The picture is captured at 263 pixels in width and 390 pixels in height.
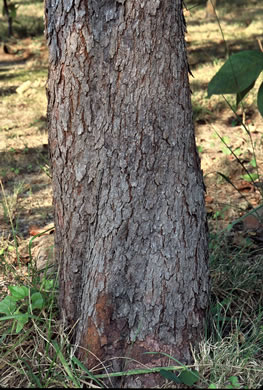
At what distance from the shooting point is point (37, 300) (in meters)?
1.98

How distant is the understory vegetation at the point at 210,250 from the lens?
1.80 m

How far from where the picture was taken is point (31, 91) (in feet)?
18.6

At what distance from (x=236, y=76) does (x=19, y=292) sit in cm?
125

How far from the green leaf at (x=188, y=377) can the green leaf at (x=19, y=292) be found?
0.67 meters

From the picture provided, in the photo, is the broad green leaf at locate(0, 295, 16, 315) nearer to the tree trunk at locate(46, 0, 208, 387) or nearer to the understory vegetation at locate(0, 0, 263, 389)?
the understory vegetation at locate(0, 0, 263, 389)

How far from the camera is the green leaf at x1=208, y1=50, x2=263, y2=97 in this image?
6.93ft

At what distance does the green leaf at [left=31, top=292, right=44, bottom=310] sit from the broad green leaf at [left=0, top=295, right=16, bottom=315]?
76 mm

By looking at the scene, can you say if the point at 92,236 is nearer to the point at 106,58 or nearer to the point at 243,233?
the point at 106,58

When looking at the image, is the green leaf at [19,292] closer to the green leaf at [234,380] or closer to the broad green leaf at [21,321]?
the broad green leaf at [21,321]

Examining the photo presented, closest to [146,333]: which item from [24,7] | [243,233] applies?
[243,233]

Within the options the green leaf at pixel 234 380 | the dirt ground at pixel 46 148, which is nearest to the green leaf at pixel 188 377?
the green leaf at pixel 234 380

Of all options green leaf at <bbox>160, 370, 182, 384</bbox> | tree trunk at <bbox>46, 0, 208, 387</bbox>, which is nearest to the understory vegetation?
green leaf at <bbox>160, 370, 182, 384</bbox>

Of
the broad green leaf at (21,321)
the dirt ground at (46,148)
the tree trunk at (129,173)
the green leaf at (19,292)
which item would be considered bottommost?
the dirt ground at (46,148)

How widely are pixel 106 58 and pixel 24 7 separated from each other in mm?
10596
